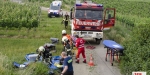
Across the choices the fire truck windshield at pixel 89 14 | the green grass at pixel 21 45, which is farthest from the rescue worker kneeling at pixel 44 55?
the fire truck windshield at pixel 89 14

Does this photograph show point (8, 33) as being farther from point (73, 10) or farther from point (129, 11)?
point (129, 11)

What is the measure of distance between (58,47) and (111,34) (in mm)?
5108

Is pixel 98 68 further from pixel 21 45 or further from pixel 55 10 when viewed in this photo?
pixel 55 10

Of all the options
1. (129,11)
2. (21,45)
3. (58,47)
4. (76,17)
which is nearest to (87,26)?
(76,17)

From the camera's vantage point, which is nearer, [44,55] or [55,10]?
[44,55]

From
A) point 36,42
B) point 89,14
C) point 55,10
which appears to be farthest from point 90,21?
point 55,10

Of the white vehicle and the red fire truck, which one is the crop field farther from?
the white vehicle

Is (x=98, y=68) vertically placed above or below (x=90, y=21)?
below

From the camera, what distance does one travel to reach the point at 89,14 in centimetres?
1844

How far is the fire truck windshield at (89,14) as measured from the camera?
1831 centimetres

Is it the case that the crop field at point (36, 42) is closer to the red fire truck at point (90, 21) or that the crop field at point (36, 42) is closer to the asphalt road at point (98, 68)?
the asphalt road at point (98, 68)

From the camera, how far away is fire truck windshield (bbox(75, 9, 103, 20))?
18312 mm

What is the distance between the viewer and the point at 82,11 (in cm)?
1859

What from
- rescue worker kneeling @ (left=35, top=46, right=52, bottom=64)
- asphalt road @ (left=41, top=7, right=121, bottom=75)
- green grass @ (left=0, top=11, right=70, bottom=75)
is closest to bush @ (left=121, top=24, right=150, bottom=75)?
asphalt road @ (left=41, top=7, right=121, bottom=75)
